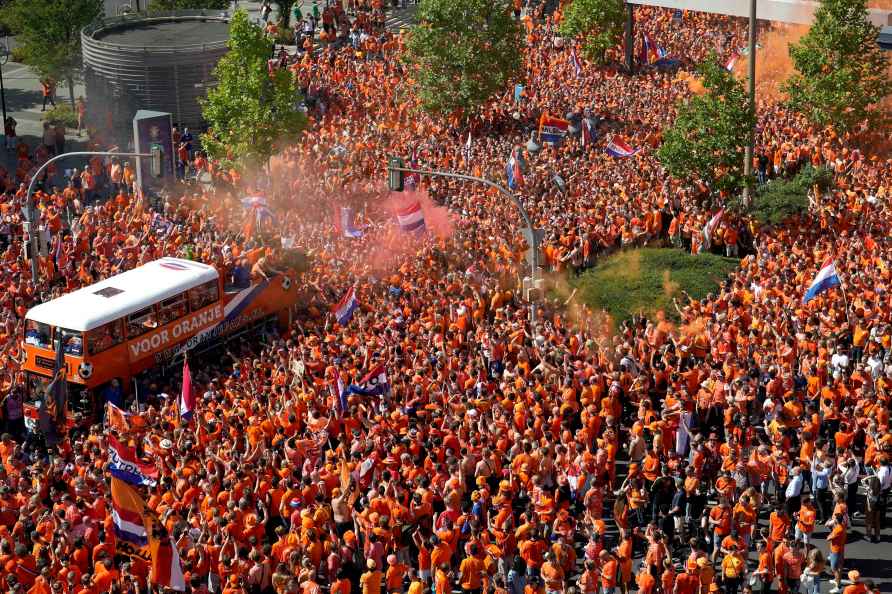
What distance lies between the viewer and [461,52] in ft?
144

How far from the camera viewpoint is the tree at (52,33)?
5284 cm

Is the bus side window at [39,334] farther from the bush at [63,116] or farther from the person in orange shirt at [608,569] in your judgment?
the bush at [63,116]

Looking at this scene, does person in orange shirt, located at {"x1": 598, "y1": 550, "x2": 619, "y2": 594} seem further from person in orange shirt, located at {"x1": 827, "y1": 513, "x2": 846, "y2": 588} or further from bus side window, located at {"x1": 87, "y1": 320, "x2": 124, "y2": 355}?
bus side window, located at {"x1": 87, "y1": 320, "x2": 124, "y2": 355}

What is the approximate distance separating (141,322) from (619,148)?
1445 centimetres

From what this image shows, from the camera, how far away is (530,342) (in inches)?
1071

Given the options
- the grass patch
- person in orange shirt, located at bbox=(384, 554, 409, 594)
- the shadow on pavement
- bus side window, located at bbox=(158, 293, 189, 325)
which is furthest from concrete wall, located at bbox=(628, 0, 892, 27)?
person in orange shirt, located at bbox=(384, 554, 409, 594)

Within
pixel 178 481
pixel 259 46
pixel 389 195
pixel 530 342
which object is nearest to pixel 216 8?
pixel 259 46

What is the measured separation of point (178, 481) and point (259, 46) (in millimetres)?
22564

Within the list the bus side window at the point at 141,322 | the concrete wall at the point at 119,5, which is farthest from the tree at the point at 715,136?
the concrete wall at the point at 119,5

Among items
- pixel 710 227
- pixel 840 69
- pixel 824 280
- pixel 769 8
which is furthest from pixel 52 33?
pixel 824 280

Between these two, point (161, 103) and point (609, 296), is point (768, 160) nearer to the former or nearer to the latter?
point (609, 296)

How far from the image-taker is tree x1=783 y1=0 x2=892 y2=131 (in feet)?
123

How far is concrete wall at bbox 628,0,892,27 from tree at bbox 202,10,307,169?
14707 mm

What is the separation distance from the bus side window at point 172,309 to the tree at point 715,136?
13.3m
